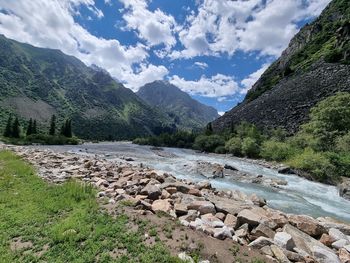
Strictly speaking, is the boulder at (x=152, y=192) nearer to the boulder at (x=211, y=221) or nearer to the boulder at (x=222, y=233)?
the boulder at (x=211, y=221)

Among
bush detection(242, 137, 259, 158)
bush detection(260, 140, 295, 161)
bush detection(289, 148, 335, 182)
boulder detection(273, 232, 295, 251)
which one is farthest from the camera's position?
bush detection(242, 137, 259, 158)

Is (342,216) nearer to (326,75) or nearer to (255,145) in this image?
(255,145)

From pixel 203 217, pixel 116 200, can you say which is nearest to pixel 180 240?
pixel 203 217

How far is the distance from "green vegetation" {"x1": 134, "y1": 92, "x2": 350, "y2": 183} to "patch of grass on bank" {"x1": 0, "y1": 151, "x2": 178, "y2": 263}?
33.2m

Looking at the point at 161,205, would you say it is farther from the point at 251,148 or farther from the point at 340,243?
the point at 251,148

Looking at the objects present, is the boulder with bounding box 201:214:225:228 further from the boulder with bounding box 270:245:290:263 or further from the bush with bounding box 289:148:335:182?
the bush with bounding box 289:148:335:182

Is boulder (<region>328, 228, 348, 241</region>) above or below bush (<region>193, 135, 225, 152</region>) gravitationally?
below

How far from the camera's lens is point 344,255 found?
9727mm

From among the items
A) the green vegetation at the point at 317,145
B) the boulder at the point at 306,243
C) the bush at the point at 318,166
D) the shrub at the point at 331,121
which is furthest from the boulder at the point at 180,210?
the shrub at the point at 331,121

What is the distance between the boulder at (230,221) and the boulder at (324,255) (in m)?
2.94

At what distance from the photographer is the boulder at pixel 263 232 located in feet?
32.9

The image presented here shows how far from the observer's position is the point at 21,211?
11.8m

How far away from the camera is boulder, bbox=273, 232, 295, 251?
9.36 metres


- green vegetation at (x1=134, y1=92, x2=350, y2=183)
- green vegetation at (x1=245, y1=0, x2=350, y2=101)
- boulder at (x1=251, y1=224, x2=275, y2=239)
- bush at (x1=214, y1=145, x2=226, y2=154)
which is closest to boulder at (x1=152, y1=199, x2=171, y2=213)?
boulder at (x1=251, y1=224, x2=275, y2=239)
